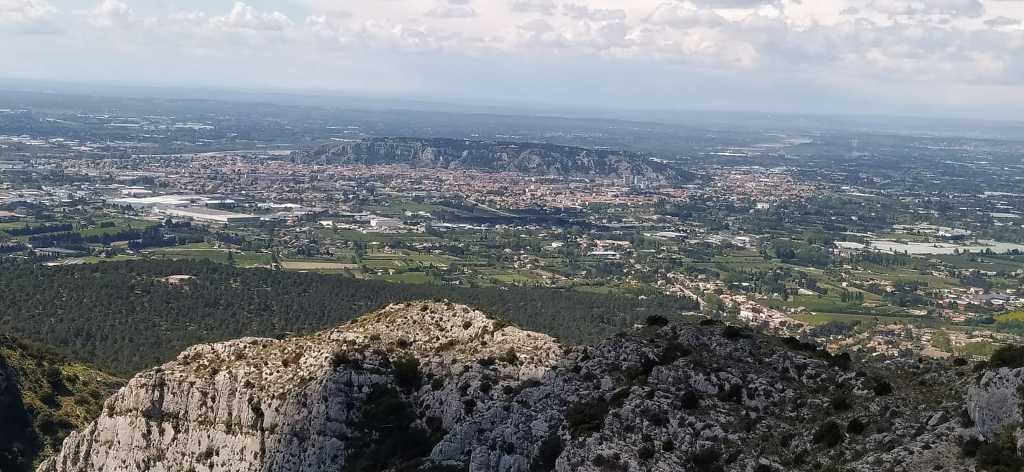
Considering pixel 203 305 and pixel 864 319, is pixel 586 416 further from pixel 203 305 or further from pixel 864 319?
pixel 864 319

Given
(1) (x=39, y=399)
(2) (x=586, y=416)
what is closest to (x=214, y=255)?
(1) (x=39, y=399)

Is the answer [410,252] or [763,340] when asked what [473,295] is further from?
[763,340]

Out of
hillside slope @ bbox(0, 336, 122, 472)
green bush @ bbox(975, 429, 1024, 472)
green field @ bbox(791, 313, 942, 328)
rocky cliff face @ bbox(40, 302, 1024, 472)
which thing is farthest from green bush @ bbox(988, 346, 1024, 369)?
green field @ bbox(791, 313, 942, 328)

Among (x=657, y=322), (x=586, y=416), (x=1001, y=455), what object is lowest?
(x=586, y=416)

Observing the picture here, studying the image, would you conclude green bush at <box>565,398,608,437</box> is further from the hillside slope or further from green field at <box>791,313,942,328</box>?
green field at <box>791,313,942,328</box>

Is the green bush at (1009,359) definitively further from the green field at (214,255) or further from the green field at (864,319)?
the green field at (214,255)

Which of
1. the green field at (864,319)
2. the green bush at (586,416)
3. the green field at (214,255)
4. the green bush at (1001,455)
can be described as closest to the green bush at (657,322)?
the green bush at (586,416)

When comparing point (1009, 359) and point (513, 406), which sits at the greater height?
point (1009, 359)
